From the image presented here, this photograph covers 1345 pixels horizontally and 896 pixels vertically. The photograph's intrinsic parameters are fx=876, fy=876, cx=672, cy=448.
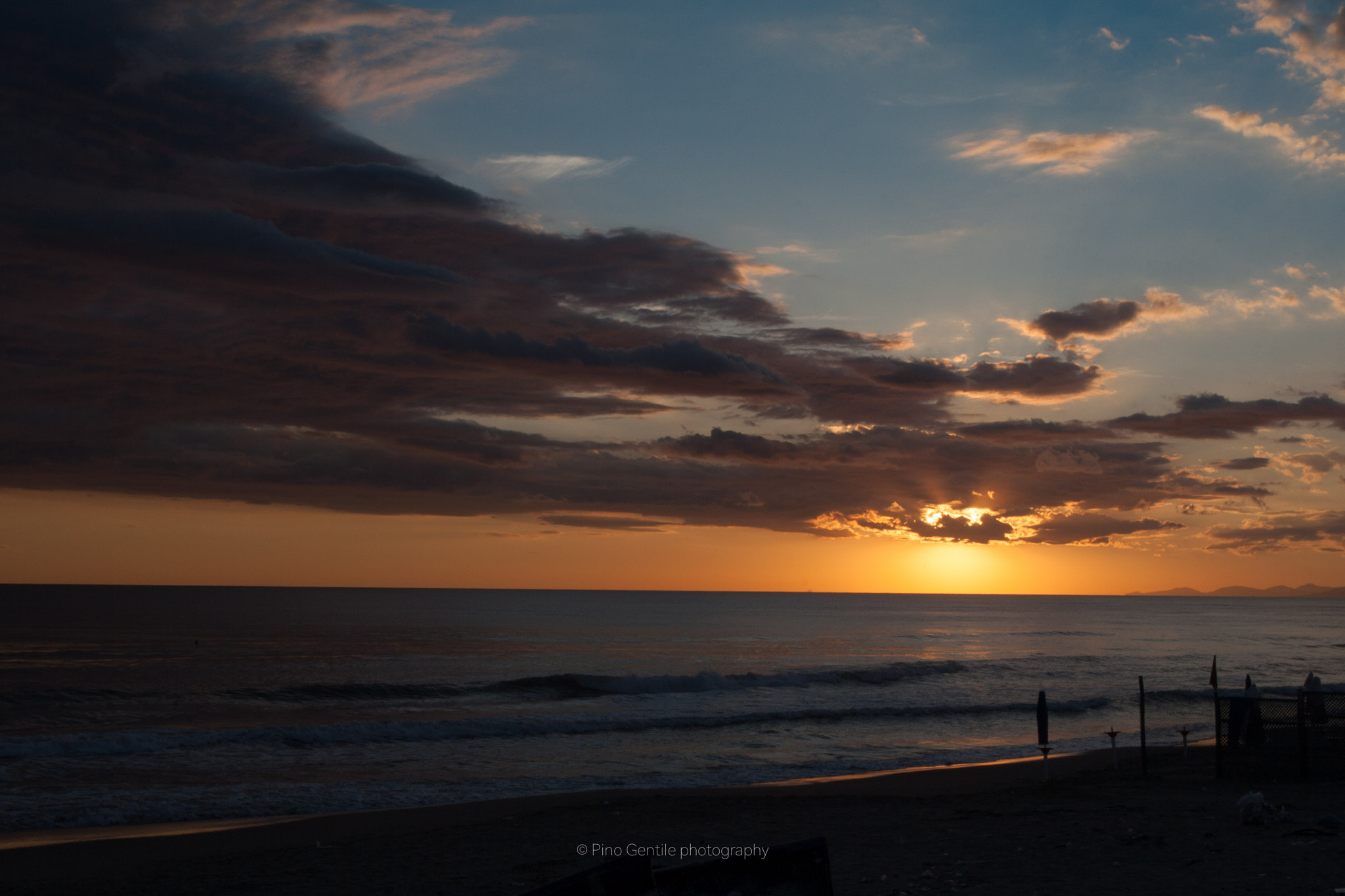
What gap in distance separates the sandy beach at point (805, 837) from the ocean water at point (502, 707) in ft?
7.78

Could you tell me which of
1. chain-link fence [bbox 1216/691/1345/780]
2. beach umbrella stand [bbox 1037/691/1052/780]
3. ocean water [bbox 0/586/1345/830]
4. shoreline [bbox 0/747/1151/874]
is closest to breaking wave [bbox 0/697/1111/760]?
ocean water [bbox 0/586/1345/830]

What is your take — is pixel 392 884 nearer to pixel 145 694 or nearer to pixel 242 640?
pixel 145 694

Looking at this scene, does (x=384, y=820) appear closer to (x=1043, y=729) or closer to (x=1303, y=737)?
(x=1043, y=729)

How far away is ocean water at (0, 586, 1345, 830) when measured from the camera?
2120 cm

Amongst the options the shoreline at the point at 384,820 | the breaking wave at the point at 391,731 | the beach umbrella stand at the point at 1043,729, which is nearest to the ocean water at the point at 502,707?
the breaking wave at the point at 391,731

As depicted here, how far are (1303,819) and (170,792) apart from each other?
22101 millimetres

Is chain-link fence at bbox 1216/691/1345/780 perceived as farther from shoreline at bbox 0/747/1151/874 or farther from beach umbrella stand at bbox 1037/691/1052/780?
shoreline at bbox 0/747/1151/874

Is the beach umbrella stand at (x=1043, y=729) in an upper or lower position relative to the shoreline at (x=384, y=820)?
upper

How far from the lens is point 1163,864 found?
11.4 meters

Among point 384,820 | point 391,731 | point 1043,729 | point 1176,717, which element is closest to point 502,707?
point 391,731

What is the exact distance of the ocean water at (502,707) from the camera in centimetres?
2120

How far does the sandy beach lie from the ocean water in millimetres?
2372

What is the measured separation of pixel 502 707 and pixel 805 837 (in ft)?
78.6

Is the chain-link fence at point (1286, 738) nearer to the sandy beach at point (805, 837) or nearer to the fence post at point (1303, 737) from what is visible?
the fence post at point (1303, 737)
